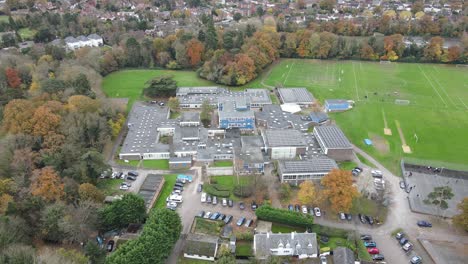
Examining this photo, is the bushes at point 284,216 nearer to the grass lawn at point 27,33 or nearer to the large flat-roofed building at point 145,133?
the large flat-roofed building at point 145,133

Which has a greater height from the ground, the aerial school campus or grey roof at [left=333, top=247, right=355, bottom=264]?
grey roof at [left=333, top=247, right=355, bottom=264]

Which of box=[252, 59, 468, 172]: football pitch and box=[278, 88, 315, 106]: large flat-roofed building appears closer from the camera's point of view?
box=[252, 59, 468, 172]: football pitch

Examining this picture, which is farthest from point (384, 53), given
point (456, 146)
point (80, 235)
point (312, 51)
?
point (80, 235)

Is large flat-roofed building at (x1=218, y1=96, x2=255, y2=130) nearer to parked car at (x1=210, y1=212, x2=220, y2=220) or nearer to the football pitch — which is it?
the football pitch

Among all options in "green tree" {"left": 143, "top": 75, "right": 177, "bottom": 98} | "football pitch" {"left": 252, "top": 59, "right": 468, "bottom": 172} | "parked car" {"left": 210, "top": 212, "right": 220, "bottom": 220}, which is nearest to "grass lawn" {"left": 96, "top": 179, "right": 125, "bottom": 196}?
"parked car" {"left": 210, "top": 212, "right": 220, "bottom": 220}

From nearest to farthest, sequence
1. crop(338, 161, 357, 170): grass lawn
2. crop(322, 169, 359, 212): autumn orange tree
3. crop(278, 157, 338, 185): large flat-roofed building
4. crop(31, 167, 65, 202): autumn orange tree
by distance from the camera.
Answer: crop(31, 167, 65, 202): autumn orange tree < crop(322, 169, 359, 212): autumn orange tree < crop(278, 157, 338, 185): large flat-roofed building < crop(338, 161, 357, 170): grass lawn

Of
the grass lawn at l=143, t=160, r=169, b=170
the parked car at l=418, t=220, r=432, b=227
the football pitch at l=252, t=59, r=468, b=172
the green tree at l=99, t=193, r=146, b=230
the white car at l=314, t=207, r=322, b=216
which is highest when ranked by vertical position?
the green tree at l=99, t=193, r=146, b=230

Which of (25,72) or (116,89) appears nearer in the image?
(25,72)

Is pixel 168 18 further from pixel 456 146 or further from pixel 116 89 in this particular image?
pixel 456 146

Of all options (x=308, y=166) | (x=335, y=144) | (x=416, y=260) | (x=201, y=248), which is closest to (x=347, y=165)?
(x=335, y=144)
